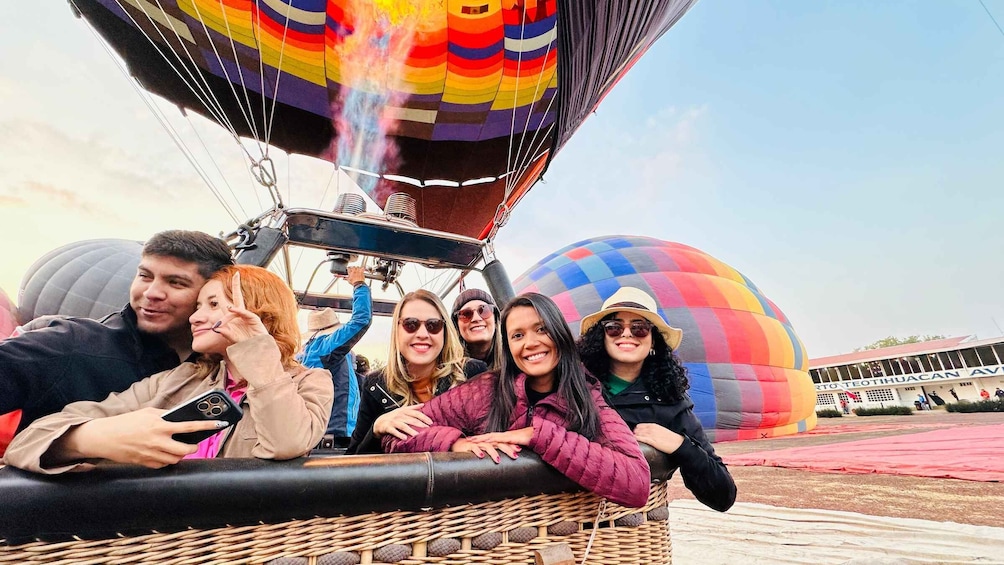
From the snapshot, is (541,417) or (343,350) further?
(343,350)

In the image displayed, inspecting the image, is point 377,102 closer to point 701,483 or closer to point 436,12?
point 436,12

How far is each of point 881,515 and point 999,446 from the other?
3.89 metres

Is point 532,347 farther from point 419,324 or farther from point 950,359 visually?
point 950,359

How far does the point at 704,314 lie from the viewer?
6711 mm

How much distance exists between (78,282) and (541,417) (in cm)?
713

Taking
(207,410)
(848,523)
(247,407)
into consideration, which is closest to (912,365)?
(848,523)

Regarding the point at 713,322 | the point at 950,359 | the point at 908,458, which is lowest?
the point at 908,458

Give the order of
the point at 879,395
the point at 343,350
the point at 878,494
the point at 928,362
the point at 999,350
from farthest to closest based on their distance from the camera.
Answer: the point at 879,395
the point at 928,362
the point at 999,350
the point at 878,494
the point at 343,350

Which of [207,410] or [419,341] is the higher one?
[419,341]

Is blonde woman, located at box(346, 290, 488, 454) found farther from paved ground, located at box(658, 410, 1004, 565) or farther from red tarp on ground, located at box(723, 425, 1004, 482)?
red tarp on ground, located at box(723, 425, 1004, 482)

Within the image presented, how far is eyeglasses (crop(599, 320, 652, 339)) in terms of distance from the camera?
1369 mm

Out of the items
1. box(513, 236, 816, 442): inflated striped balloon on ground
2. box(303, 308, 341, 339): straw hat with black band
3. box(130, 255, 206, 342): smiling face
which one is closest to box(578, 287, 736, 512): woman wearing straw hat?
box(130, 255, 206, 342): smiling face

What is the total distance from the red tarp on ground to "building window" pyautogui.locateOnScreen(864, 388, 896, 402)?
23.5 m

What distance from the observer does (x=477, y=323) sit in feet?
6.42
